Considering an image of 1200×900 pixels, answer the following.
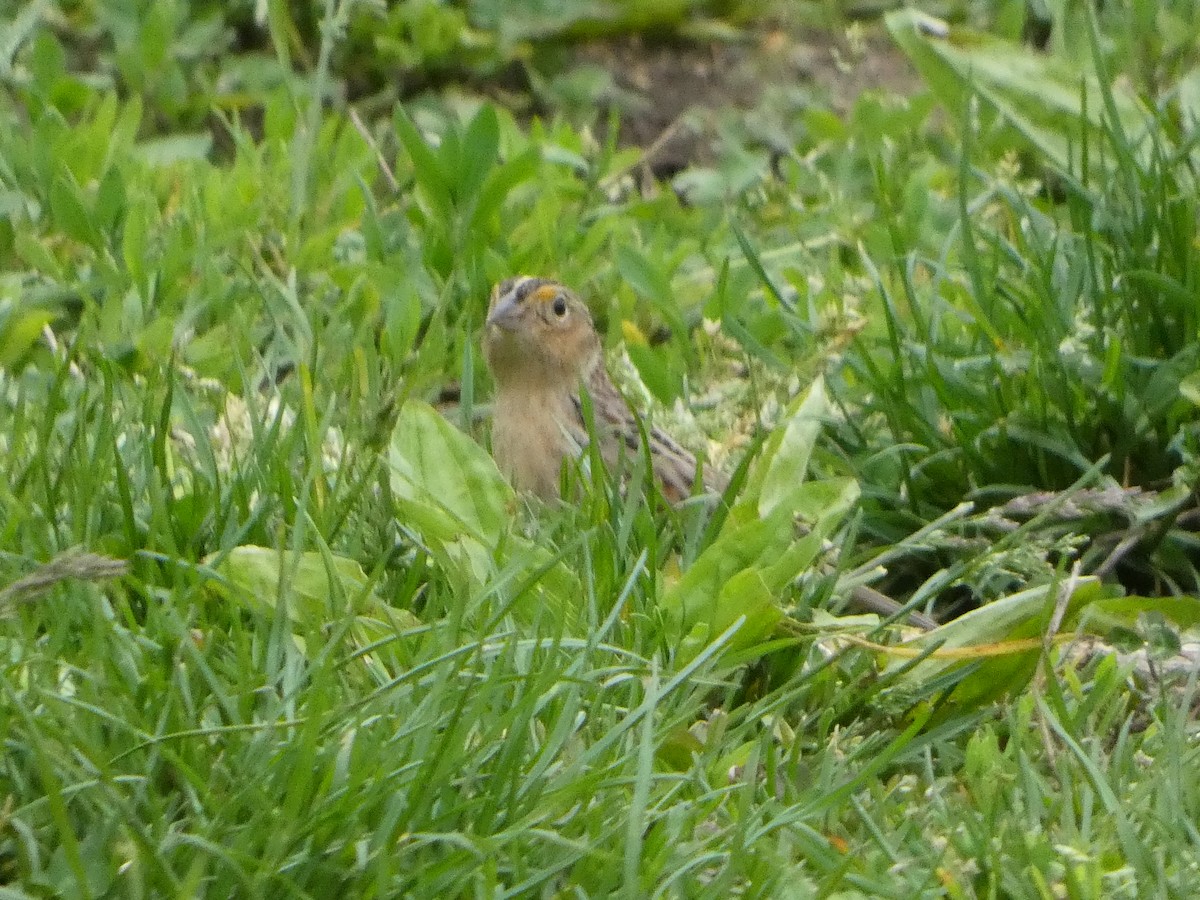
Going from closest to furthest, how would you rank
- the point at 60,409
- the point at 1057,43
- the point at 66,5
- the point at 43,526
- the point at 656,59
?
the point at 43,526, the point at 60,409, the point at 1057,43, the point at 66,5, the point at 656,59

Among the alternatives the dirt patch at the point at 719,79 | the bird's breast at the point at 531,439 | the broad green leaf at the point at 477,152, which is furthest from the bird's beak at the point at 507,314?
the dirt patch at the point at 719,79

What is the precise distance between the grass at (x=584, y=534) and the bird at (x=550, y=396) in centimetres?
13

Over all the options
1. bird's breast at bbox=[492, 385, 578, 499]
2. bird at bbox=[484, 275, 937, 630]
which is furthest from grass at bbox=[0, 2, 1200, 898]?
bird's breast at bbox=[492, 385, 578, 499]

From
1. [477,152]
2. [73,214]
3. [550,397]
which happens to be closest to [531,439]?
[550,397]

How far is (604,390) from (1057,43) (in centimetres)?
201

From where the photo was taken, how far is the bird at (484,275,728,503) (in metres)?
4.88

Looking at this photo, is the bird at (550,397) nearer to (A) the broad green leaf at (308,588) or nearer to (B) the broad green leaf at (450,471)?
(B) the broad green leaf at (450,471)

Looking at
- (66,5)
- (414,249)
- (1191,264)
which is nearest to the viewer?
(1191,264)

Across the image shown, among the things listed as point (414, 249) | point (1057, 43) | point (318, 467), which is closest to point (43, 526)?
point (318, 467)

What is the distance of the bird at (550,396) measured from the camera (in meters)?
4.88

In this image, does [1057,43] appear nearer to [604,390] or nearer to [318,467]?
[604,390]

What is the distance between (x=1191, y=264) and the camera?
4707 mm

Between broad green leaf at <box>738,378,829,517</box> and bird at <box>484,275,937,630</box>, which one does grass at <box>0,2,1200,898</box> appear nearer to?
broad green leaf at <box>738,378,829,517</box>

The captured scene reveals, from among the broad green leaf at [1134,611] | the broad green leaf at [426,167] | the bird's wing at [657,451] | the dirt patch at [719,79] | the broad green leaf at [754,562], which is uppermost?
the broad green leaf at [426,167]
